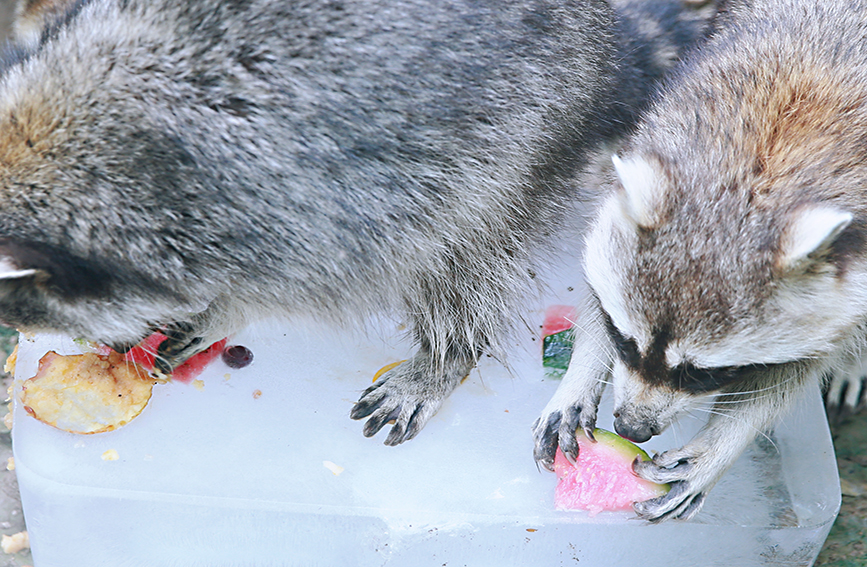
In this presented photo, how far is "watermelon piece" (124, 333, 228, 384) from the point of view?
202 cm

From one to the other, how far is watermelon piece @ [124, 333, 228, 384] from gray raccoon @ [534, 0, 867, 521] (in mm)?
872

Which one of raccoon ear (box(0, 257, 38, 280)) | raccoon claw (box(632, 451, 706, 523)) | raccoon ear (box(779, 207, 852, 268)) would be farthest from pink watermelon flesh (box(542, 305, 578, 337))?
raccoon ear (box(0, 257, 38, 280))

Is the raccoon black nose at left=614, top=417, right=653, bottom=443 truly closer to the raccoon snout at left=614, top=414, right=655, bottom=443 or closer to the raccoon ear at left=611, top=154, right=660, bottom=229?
the raccoon snout at left=614, top=414, right=655, bottom=443

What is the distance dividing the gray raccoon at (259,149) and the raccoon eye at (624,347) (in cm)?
34

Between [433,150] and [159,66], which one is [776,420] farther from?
[159,66]

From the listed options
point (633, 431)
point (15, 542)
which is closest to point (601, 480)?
point (633, 431)

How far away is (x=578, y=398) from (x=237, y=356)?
0.83 m

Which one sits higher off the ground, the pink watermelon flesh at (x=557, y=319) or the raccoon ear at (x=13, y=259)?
the raccoon ear at (x=13, y=259)

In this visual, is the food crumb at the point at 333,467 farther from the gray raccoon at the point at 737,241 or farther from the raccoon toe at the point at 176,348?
the gray raccoon at the point at 737,241

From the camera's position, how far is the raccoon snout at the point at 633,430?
163cm

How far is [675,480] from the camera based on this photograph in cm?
183

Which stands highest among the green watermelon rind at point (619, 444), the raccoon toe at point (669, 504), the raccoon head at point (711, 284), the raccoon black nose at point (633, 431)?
the raccoon head at point (711, 284)

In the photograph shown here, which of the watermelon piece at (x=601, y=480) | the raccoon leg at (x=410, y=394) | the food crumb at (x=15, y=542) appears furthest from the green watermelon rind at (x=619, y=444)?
the food crumb at (x=15, y=542)

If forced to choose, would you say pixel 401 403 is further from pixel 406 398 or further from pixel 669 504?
Answer: pixel 669 504
